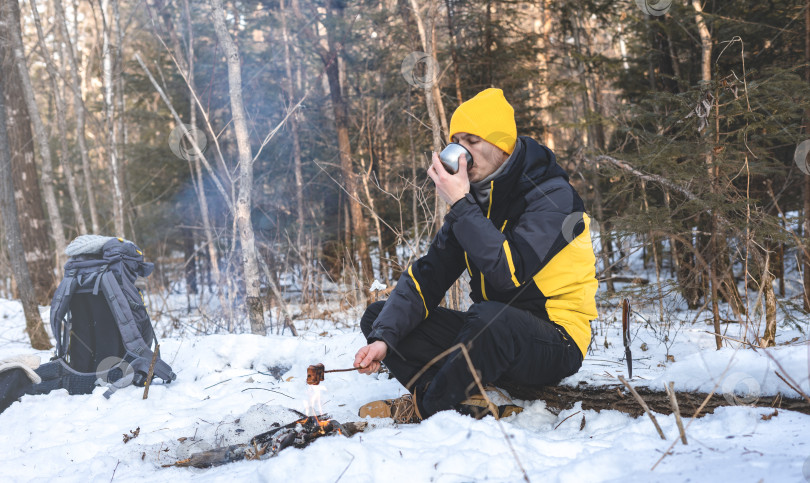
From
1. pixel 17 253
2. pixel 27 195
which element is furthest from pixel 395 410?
pixel 27 195

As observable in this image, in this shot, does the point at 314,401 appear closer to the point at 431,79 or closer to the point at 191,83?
the point at 431,79

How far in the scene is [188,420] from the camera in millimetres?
2998

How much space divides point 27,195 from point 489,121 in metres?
10.2

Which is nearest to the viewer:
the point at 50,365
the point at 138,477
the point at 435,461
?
the point at 435,461

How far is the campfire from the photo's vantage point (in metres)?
2.33

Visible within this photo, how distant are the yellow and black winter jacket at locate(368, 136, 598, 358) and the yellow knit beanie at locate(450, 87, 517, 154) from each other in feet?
0.26

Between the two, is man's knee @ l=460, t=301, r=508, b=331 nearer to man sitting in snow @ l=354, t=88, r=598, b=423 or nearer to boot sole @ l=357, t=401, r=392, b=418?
man sitting in snow @ l=354, t=88, r=598, b=423

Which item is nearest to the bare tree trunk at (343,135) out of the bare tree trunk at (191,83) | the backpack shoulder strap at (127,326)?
the bare tree trunk at (191,83)

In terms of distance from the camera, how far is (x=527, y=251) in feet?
7.79

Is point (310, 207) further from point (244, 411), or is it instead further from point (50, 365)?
point (244, 411)

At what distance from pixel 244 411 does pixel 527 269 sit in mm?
1854

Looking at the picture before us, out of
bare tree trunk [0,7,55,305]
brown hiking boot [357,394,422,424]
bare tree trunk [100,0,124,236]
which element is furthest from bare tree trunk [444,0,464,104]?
bare tree trunk [0,7,55,305]

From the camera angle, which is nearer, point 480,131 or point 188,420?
point 480,131

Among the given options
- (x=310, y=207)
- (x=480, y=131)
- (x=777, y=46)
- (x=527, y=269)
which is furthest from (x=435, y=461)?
(x=310, y=207)
